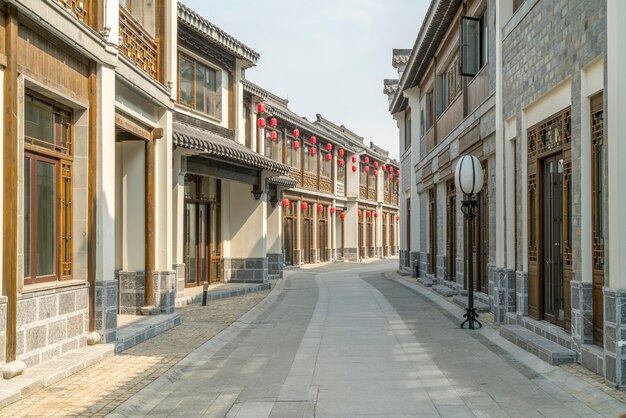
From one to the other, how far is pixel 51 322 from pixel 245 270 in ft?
41.5

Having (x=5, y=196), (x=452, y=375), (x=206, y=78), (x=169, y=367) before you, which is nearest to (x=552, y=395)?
(x=452, y=375)

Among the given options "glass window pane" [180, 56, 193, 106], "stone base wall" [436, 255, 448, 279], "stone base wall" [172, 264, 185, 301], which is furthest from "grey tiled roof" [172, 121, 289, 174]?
"stone base wall" [436, 255, 448, 279]

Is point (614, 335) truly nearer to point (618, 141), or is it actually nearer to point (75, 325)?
point (618, 141)

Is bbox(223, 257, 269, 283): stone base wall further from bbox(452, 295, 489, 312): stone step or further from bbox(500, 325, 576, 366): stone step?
bbox(500, 325, 576, 366): stone step

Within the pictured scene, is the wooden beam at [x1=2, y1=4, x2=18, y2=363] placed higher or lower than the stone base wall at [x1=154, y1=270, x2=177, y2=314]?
higher

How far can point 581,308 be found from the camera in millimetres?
7527

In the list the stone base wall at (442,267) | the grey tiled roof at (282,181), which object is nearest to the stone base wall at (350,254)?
the grey tiled roof at (282,181)

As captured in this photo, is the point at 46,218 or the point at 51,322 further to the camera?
the point at 46,218

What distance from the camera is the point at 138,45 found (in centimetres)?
1138

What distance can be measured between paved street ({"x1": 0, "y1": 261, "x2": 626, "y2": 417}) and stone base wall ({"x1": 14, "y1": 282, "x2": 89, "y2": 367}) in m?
0.46

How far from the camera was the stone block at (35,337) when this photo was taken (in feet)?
23.8

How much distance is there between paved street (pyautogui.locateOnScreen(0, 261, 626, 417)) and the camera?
6.21 m

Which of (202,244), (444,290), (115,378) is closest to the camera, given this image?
(115,378)

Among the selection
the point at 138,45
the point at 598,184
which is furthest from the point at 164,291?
the point at 598,184
